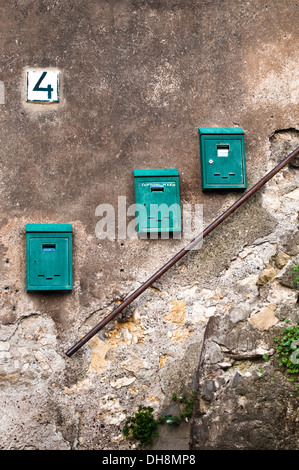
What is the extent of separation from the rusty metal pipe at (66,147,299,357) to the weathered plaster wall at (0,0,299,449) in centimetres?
13

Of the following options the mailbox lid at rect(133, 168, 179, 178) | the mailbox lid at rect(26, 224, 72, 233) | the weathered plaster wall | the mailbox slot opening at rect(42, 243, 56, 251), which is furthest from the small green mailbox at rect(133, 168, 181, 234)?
the mailbox slot opening at rect(42, 243, 56, 251)

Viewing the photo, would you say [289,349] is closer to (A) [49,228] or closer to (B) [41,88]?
(A) [49,228]

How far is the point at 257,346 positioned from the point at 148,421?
105 centimetres

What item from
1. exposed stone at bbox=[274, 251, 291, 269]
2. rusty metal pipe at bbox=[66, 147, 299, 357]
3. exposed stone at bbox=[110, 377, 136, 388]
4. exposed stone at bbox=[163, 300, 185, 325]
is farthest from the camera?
exposed stone at bbox=[274, 251, 291, 269]

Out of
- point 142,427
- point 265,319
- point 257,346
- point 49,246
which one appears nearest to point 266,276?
point 265,319

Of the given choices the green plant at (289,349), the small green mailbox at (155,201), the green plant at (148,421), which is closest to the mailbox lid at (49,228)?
the small green mailbox at (155,201)

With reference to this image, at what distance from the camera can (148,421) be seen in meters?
5.05

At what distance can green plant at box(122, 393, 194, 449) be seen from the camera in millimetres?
5035

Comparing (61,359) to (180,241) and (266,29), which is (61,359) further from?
(266,29)

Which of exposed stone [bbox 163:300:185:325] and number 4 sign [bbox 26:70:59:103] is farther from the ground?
number 4 sign [bbox 26:70:59:103]

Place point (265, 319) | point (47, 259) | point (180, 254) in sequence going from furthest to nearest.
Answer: point (265, 319), point (180, 254), point (47, 259)

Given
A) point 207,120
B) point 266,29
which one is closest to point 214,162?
point 207,120

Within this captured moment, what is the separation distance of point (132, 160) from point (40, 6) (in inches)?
58.7

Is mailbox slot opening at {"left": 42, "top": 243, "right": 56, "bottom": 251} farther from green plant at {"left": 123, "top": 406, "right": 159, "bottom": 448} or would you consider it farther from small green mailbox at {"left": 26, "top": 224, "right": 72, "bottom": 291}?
green plant at {"left": 123, "top": 406, "right": 159, "bottom": 448}
